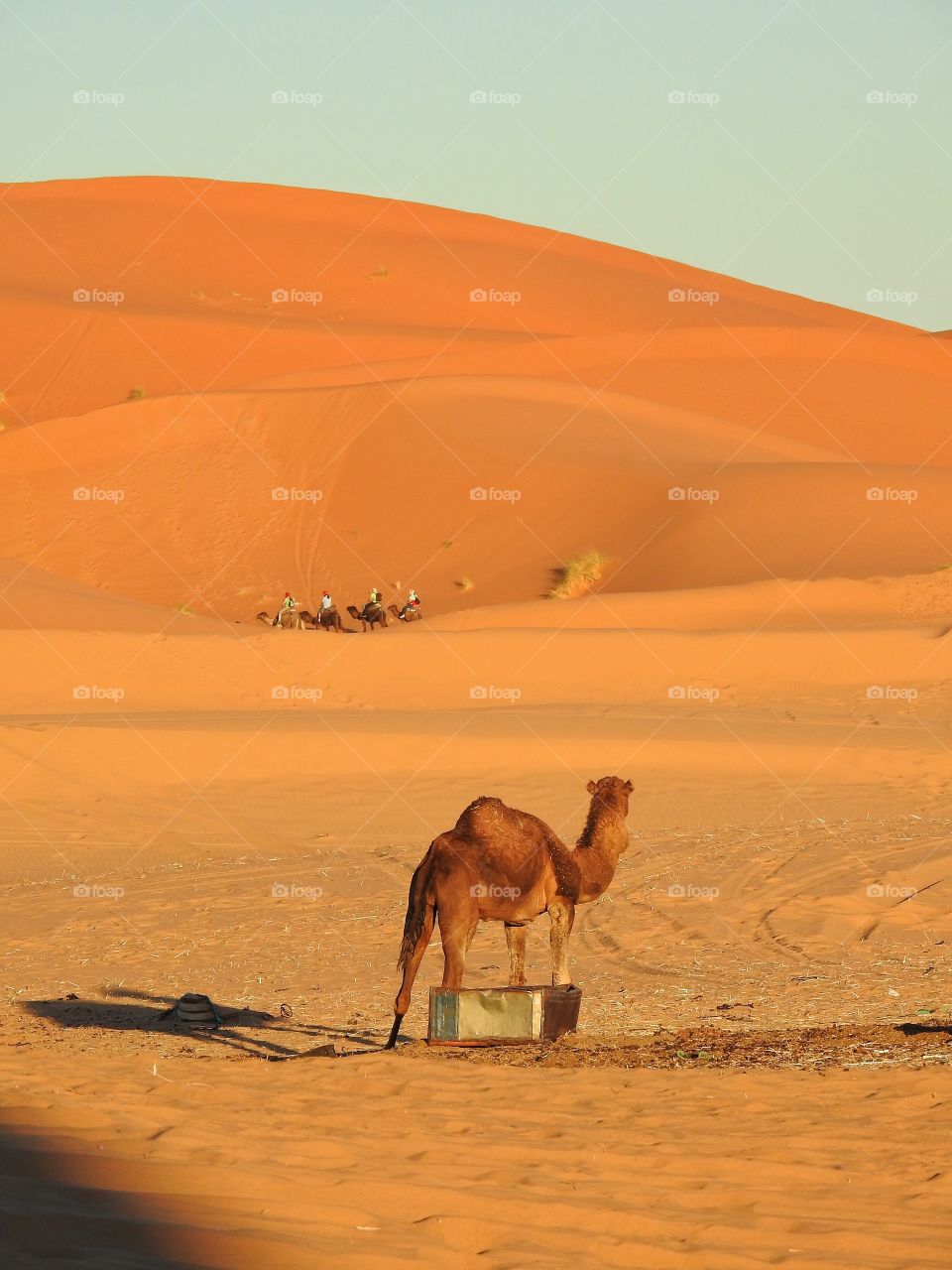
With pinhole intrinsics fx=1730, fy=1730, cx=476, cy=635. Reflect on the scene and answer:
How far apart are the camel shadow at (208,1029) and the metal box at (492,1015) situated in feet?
1.82

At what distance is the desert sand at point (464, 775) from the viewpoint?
20.2 feet

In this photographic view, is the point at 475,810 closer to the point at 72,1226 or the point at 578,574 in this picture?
the point at 72,1226

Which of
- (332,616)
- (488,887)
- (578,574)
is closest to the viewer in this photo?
(488,887)

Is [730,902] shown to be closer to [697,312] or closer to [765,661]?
[765,661]

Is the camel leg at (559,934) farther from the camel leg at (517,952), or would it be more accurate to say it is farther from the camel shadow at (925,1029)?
the camel shadow at (925,1029)

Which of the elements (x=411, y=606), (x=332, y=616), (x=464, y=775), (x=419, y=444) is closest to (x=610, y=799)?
(x=464, y=775)

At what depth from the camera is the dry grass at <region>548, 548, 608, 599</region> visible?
37.1 m

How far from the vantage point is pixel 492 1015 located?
9.20 m

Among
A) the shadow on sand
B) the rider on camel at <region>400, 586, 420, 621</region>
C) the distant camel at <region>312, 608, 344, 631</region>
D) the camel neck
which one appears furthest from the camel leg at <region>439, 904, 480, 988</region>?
the rider on camel at <region>400, 586, 420, 621</region>

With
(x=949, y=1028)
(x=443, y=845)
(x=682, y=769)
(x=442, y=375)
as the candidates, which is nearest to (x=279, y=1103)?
(x=443, y=845)

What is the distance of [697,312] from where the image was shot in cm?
8031

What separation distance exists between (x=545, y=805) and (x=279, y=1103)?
1137cm

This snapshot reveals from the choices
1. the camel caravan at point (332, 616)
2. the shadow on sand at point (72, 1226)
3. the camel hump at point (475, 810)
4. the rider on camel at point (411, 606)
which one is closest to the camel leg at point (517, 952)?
the camel hump at point (475, 810)

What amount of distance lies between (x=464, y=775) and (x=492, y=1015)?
1121 cm
